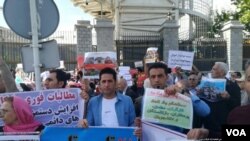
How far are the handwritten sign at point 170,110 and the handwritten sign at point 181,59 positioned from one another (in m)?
5.16

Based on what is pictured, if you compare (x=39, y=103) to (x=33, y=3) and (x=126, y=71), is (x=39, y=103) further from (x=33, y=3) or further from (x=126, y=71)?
(x=126, y=71)

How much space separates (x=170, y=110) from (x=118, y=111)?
80cm

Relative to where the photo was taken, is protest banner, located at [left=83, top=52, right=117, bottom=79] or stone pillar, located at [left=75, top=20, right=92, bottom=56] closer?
protest banner, located at [left=83, top=52, right=117, bottom=79]

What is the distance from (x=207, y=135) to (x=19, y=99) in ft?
6.57

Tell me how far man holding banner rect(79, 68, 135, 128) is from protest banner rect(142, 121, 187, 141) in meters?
0.72

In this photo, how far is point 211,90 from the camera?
20.4ft

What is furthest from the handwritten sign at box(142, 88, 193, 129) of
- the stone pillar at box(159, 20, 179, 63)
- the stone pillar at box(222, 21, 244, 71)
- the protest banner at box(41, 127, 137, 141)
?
the stone pillar at box(222, 21, 244, 71)

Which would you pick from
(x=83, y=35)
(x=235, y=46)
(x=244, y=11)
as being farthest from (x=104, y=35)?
(x=244, y=11)

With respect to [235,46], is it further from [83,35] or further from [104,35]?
[83,35]

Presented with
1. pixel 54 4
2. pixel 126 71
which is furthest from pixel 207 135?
pixel 126 71

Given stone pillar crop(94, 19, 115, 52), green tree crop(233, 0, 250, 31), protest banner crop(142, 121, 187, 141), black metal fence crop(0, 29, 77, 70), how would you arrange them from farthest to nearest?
green tree crop(233, 0, 250, 31) → black metal fence crop(0, 29, 77, 70) → stone pillar crop(94, 19, 115, 52) → protest banner crop(142, 121, 187, 141)

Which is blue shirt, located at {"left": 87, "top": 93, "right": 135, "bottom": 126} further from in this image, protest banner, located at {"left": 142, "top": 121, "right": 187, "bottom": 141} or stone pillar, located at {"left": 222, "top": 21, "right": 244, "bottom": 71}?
stone pillar, located at {"left": 222, "top": 21, "right": 244, "bottom": 71}

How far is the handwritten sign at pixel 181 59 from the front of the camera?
9212 mm

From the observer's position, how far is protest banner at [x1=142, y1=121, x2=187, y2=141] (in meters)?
3.82
